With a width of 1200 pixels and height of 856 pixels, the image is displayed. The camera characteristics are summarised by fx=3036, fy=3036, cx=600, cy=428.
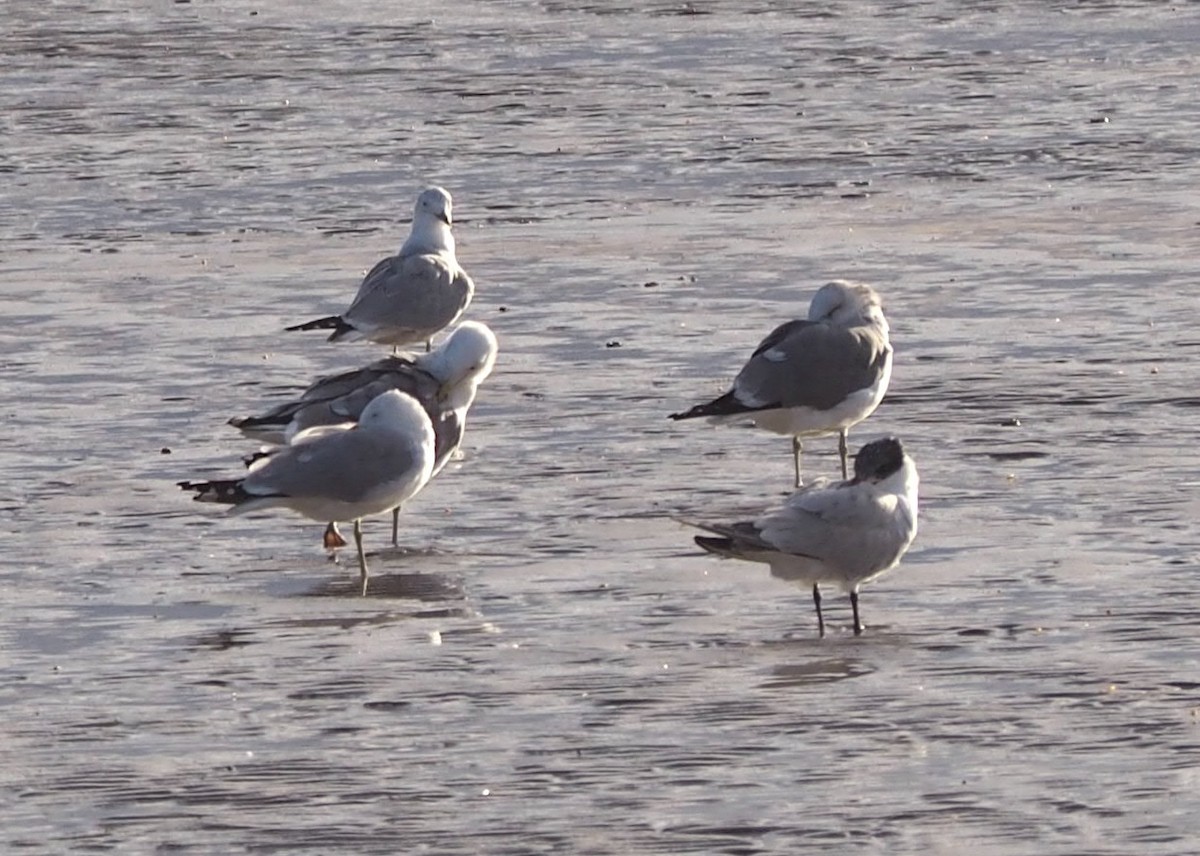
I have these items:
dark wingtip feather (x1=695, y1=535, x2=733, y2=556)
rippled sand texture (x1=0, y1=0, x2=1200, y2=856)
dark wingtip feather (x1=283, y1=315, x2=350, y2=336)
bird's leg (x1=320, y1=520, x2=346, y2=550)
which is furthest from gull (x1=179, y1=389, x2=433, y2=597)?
dark wingtip feather (x1=283, y1=315, x2=350, y2=336)

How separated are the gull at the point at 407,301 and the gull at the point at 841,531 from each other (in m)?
4.95

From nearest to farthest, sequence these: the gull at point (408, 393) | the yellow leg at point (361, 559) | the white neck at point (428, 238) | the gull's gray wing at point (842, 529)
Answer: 1. the gull's gray wing at point (842, 529)
2. the yellow leg at point (361, 559)
3. the gull at point (408, 393)
4. the white neck at point (428, 238)

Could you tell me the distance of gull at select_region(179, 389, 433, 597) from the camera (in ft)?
33.6

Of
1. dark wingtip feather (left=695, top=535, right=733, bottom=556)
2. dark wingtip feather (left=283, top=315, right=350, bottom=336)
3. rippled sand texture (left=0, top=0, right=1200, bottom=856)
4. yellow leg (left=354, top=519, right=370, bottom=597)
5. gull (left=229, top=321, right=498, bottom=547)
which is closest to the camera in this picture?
rippled sand texture (left=0, top=0, right=1200, bottom=856)

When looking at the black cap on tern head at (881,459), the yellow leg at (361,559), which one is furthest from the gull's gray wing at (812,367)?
the black cap on tern head at (881,459)

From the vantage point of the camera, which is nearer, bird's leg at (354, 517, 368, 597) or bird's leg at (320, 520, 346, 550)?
bird's leg at (354, 517, 368, 597)

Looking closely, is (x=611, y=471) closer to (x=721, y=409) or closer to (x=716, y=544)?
(x=721, y=409)

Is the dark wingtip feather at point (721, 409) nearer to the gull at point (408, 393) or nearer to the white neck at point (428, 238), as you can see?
the gull at point (408, 393)

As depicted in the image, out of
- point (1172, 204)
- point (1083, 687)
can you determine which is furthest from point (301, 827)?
point (1172, 204)

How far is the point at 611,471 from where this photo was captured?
11.6 metres

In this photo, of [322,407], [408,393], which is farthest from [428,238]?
[322,407]

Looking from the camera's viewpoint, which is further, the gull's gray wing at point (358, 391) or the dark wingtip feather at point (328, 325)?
the dark wingtip feather at point (328, 325)

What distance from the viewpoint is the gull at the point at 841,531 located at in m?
9.29

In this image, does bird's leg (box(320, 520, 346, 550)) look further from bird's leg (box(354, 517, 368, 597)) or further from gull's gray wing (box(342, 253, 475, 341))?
gull's gray wing (box(342, 253, 475, 341))
